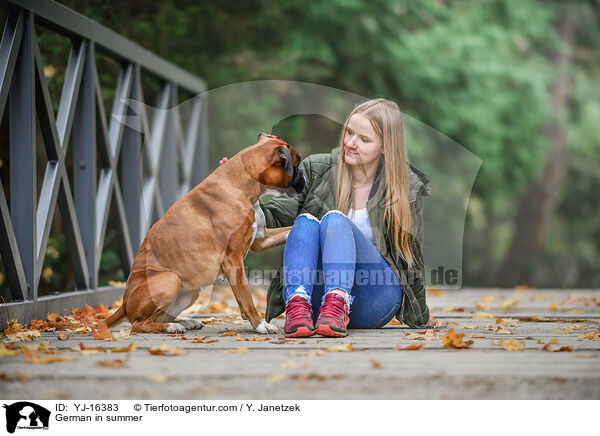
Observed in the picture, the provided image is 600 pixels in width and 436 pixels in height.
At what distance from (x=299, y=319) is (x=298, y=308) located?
62mm

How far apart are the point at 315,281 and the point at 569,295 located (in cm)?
386

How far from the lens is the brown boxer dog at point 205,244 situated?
12.8 feet

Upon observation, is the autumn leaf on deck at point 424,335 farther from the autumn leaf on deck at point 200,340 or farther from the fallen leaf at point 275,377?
the fallen leaf at point 275,377

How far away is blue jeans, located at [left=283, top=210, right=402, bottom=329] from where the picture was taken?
3.79 metres

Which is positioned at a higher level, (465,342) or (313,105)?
(313,105)

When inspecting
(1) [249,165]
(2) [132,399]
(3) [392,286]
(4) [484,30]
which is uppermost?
(4) [484,30]

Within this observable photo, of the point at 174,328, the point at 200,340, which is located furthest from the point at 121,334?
the point at 200,340

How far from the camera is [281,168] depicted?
4094 mm

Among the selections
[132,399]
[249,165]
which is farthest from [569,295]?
[132,399]

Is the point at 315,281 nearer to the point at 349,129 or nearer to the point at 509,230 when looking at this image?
the point at 349,129

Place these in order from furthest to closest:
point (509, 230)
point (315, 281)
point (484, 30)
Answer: point (509, 230)
point (484, 30)
point (315, 281)

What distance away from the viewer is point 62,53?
586 centimetres

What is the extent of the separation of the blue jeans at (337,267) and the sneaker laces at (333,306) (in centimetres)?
6
